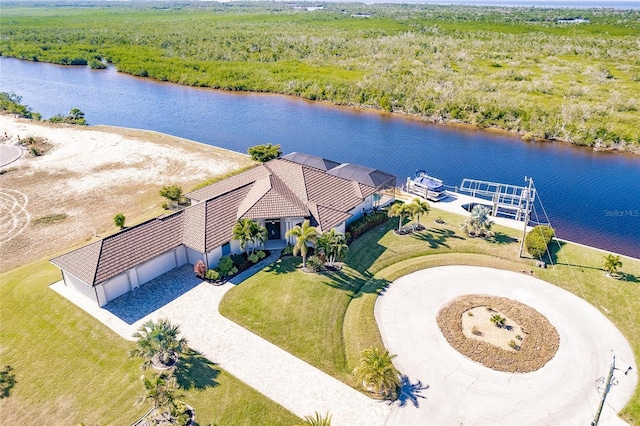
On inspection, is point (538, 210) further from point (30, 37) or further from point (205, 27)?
point (30, 37)

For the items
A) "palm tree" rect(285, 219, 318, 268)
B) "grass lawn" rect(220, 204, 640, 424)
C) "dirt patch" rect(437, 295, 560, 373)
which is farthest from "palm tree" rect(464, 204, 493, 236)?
"palm tree" rect(285, 219, 318, 268)

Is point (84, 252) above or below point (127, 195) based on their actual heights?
above

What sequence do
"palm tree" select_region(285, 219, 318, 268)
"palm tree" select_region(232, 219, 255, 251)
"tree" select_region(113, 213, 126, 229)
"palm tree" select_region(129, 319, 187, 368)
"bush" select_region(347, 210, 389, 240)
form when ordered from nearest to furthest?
"palm tree" select_region(129, 319, 187, 368)
"palm tree" select_region(285, 219, 318, 268)
"palm tree" select_region(232, 219, 255, 251)
"tree" select_region(113, 213, 126, 229)
"bush" select_region(347, 210, 389, 240)

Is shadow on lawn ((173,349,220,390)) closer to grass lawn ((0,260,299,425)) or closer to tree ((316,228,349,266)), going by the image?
grass lawn ((0,260,299,425))

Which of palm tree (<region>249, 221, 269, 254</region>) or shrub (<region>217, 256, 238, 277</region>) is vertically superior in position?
palm tree (<region>249, 221, 269, 254</region>)

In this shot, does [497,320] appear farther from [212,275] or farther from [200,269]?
[200,269]

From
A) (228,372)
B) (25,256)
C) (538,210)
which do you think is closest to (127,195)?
(25,256)
